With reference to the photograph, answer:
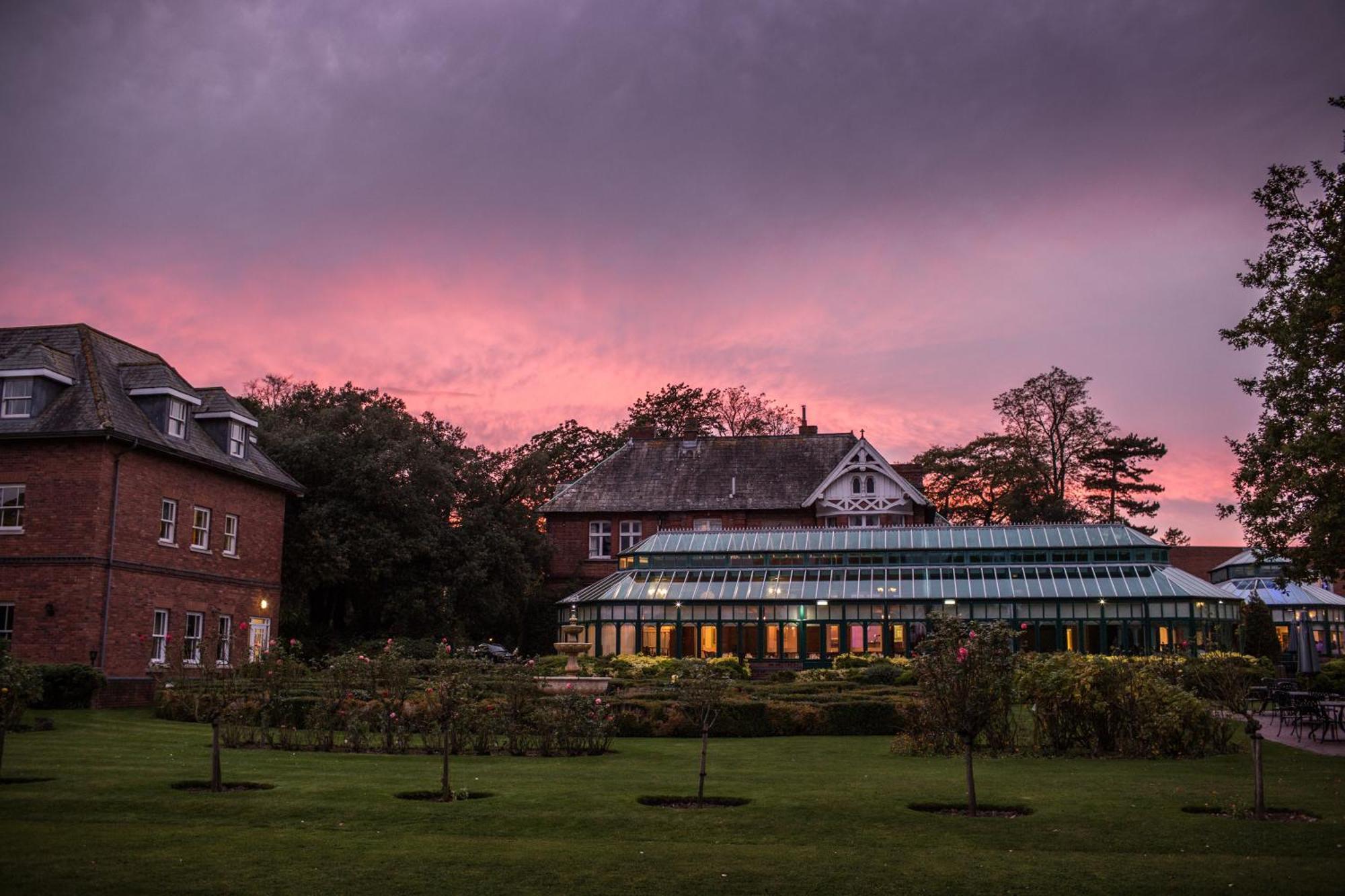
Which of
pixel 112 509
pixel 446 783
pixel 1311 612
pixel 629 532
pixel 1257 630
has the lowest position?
pixel 446 783

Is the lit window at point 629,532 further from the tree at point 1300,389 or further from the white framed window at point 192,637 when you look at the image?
the tree at point 1300,389

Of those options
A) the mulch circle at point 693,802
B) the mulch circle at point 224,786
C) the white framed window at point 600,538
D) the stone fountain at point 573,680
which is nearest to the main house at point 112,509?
the stone fountain at point 573,680

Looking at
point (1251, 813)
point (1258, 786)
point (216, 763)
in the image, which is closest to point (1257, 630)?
point (1251, 813)

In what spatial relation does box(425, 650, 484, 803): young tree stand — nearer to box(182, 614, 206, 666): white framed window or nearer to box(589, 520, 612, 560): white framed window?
box(182, 614, 206, 666): white framed window

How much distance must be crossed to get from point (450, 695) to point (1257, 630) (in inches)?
1329

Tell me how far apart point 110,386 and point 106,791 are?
20.6 meters

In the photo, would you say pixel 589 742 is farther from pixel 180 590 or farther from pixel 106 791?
pixel 180 590

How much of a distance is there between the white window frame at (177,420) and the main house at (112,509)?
1.5 inches

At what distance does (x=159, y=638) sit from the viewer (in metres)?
29.2

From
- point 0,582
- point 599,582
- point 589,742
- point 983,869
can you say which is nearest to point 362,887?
point 983,869

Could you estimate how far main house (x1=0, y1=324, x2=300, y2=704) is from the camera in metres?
26.6

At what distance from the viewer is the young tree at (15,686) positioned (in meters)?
14.3

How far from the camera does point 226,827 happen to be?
1030 cm

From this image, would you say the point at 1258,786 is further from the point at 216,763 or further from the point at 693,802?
the point at 216,763
